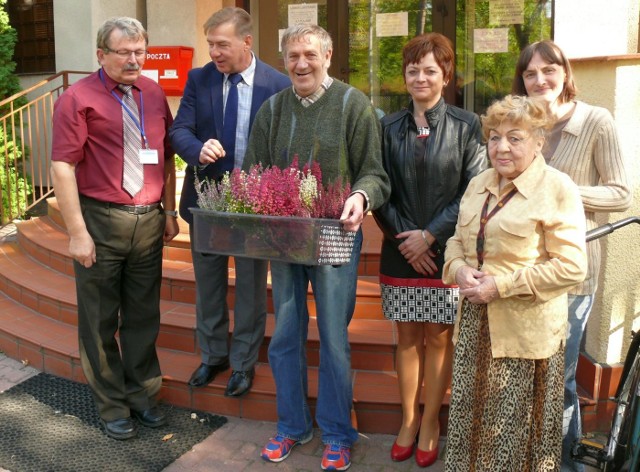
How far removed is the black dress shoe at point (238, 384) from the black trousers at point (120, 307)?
0.41 m

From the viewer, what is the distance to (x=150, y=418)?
157 inches

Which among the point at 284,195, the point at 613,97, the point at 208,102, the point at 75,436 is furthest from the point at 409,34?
the point at 75,436

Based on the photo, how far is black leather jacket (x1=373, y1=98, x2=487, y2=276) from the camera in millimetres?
3227

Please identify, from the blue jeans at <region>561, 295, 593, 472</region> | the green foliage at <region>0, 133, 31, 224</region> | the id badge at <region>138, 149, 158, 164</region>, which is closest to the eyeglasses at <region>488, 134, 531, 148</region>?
the blue jeans at <region>561, 295, 593, 472</region>

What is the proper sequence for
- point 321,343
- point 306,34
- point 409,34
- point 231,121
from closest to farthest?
point 306,34
point 321,343
point 231,121
point 409,34

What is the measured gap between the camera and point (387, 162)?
336cm

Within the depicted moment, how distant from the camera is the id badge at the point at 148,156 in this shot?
368 centimetres

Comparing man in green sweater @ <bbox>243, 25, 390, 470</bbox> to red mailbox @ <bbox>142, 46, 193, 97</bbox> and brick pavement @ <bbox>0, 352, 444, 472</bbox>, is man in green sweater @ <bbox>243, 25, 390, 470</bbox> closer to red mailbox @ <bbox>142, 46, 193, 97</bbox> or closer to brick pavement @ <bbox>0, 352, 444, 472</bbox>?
brick pavement @ <bbox>0, 352, 444, 472</bbox>

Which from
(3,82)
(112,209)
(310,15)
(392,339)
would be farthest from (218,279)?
(3,82)

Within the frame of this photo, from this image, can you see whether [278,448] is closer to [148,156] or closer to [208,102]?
[148,156]

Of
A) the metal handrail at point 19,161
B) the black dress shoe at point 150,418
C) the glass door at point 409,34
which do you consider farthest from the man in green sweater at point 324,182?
the glass door at point 409,34

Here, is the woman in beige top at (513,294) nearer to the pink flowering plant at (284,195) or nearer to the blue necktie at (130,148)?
the pink flowering plant at (284,195)

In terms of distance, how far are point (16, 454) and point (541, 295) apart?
9.31ft

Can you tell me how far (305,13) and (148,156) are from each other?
4748 mm
